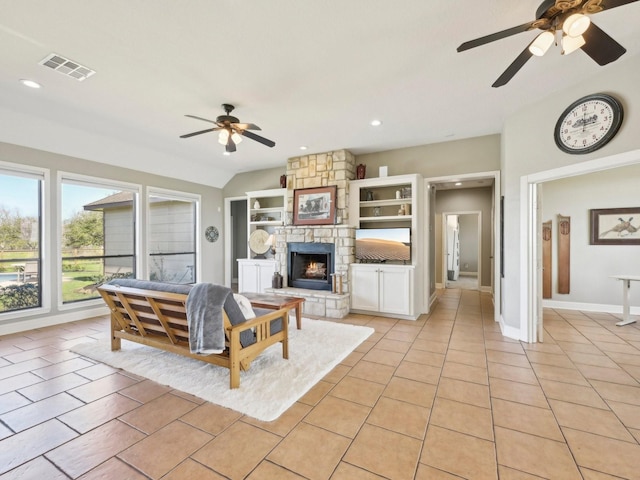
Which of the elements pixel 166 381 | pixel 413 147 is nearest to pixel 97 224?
pixel 166 381

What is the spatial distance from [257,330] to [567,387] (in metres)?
2.84

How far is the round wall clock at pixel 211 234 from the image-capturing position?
23.0 ft

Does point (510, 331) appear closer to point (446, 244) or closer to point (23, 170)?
point (446, 244)

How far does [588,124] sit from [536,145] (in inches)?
24.1

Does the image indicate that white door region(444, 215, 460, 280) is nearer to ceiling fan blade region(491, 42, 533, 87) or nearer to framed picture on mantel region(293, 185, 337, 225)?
framed picture on mantel region(293, 185, 337, 225)

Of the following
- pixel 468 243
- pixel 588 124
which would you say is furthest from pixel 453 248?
A: pixel 588 124

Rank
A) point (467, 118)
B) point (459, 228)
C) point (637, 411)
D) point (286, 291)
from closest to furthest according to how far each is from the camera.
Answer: point (637, 411)
point (467, 118)
point (286, 291)
point (459, 228)

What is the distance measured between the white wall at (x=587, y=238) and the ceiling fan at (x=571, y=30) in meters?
4.23

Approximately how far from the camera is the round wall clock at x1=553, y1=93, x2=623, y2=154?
2750mm

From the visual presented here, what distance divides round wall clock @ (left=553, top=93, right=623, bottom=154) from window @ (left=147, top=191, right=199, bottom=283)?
21.6ft

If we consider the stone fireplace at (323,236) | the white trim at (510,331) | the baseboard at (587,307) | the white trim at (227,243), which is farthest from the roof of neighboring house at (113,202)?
the baseboard at (587,307)

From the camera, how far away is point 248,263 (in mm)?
6477

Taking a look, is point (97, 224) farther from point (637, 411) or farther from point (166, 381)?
point (637, 411)

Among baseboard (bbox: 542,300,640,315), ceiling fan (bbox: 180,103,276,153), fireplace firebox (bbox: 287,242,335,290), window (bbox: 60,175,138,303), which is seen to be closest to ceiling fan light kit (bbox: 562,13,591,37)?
ceiling fan (bbox: 180,103,276,153)
